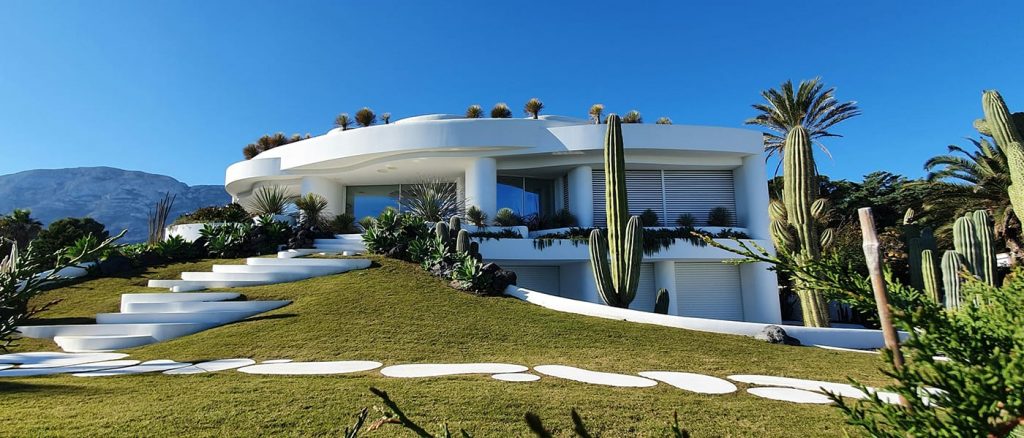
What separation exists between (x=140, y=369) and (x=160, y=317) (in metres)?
4.50

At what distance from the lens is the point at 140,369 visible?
564 centimetres

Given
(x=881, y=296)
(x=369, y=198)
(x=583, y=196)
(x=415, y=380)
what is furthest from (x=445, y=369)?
(x=369, y=198)

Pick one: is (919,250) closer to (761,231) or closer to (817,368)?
(761,231)

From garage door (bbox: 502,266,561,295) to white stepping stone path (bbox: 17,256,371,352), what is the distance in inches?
337

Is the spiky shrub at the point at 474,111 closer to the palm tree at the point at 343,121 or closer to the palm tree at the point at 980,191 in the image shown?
the palm tree at the point at 343,121

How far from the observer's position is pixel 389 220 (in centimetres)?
1488

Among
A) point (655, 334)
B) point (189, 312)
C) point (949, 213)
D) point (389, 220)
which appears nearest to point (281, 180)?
point (389, 220)

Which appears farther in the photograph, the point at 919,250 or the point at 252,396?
the point at 919,250

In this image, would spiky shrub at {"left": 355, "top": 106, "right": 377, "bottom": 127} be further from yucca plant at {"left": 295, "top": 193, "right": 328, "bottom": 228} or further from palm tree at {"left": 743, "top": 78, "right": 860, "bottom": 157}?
palm tree at {"left": 743, "top": 78, "right": 860, "bottom": 157}

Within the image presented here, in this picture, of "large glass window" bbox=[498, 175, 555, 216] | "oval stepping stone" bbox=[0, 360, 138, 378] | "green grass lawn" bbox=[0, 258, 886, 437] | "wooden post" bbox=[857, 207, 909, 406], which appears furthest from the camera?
"large glass window" bbox=[498, 175, 555, 216]

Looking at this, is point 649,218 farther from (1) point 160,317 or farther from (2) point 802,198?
(1) point 160,317

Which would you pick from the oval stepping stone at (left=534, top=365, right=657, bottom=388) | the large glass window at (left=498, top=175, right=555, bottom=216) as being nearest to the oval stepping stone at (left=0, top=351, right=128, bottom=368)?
the oval stepping stone at (left=534, top=365, right=657, bottom=388)

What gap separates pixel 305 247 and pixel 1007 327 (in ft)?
55.4

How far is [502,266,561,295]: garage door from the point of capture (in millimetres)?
17859
